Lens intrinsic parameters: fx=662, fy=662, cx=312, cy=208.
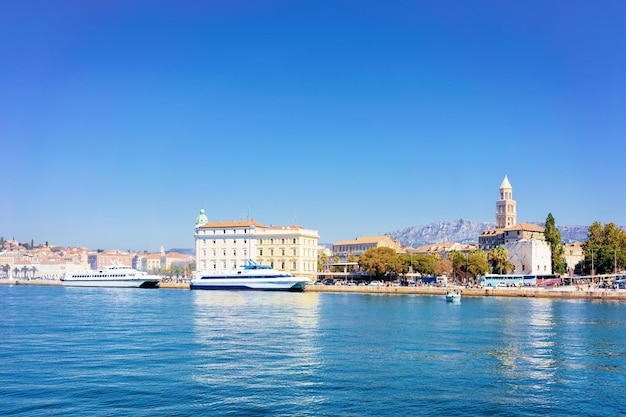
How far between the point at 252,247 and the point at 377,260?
73.5 feet

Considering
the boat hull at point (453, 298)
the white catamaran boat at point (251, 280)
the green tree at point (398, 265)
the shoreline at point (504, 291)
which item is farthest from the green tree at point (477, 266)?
the boat hull at point (453, 298)

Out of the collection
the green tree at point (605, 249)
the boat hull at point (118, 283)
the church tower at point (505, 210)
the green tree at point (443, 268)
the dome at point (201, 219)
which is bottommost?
the boat hull at point (118, 283)

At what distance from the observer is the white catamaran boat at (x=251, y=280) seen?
8919 centimetres

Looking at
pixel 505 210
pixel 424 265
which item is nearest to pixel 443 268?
pixel 424 265

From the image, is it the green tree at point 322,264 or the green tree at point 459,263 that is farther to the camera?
the green tree at point 322,264

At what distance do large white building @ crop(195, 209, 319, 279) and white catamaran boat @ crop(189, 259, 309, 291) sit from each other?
10.5 metres

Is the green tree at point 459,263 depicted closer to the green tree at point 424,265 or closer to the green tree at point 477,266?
the green tree at point 477,266

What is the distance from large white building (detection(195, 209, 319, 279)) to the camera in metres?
108

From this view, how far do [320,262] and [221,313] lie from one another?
83458mm

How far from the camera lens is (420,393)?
68.2 feet

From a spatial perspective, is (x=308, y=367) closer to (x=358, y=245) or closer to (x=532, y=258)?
(x=532, y=258)

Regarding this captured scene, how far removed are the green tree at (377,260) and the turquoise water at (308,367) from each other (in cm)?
5431

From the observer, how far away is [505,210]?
16650 cm

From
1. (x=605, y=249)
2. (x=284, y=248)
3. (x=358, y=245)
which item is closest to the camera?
(x=605, y=249)
